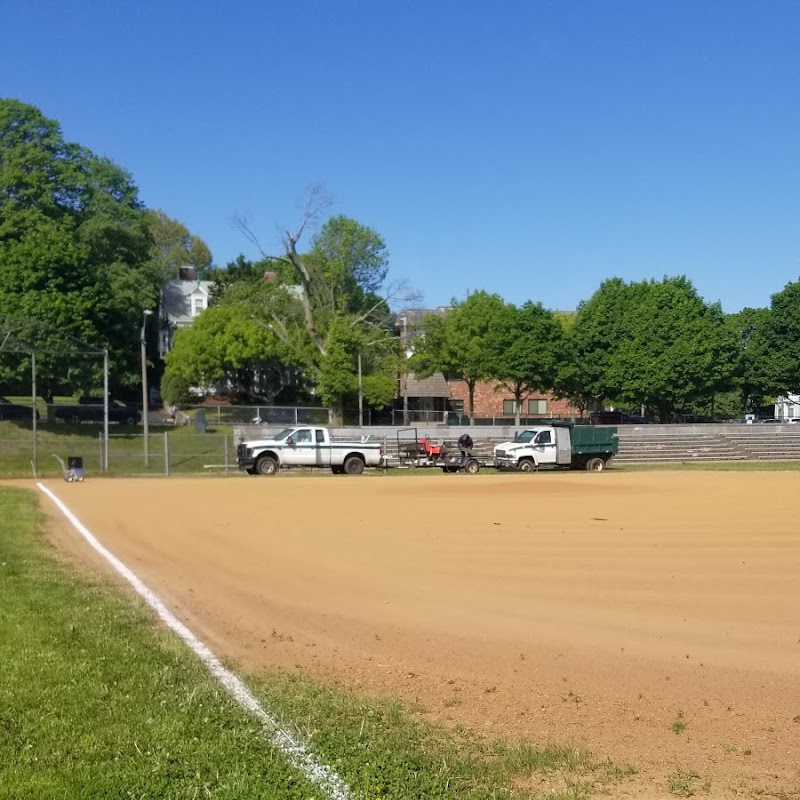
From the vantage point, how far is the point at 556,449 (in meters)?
44.2

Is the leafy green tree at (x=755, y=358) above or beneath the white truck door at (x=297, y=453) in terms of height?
above

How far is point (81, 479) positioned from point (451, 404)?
51316 millimetres

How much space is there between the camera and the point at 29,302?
52.4 m

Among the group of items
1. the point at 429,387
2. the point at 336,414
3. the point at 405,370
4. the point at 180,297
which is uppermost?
the point at 180,297

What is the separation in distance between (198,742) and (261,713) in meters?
0.74

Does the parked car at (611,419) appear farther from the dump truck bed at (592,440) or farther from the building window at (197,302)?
the building window at (197,302)

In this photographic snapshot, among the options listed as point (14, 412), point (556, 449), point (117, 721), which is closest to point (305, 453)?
point (556, 449)

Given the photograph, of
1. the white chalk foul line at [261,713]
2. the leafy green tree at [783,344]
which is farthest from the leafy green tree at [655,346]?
the white chalk foul line at [261,713]

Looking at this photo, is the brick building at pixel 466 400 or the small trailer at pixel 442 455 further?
the brick building at pixel 466 400

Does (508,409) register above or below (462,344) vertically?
below

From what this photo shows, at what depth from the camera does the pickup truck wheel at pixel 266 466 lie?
132ft

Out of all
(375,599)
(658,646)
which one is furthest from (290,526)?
(658,646)

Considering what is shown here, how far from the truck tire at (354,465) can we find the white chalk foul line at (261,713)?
98.0 ft

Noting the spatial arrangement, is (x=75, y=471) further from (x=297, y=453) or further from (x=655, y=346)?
(x=655, y=346)
